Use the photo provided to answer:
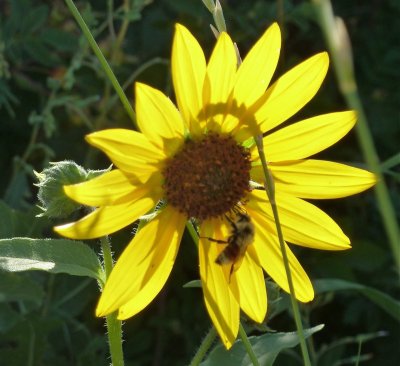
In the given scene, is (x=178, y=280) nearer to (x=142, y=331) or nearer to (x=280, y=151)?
(x=142, y=331)

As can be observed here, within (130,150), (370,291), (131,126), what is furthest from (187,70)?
(131,126)

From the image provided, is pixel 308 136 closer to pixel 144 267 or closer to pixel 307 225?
pixel 307 225

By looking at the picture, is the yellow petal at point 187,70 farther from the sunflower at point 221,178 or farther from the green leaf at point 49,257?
the green leaf at point 49,257

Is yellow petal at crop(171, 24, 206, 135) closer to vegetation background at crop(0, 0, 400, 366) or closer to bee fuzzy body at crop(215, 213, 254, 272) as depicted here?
bee fuzzy body at crop(215, 213, 254, 272)

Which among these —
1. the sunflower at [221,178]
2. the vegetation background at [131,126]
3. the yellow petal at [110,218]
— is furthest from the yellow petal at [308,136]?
the vegetation background at [131,126]

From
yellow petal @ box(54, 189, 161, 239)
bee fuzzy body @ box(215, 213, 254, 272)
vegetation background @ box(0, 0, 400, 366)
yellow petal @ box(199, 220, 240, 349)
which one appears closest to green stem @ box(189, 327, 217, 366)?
yellow petal @ box(199, 220, 240, 349)

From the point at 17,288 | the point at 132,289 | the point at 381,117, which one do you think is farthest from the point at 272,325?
the point at 132,289
